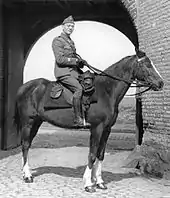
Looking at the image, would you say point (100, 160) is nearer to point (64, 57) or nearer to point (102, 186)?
point (102, 186)

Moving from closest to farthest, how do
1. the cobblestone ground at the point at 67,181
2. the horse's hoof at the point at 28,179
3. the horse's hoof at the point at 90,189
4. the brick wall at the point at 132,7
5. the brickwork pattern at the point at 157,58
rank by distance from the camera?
the cobblestone ground at the point at 67,181 → the horse's hoof at the point at 90,189 → the horse's hoof at the point at 28,179 → the brickwork pattern at the point at 157,58 → the brick wall at the point at 132,7

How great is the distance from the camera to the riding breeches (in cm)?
629

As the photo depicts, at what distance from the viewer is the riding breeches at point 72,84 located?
6.29 meters

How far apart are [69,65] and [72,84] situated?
369 millimetres

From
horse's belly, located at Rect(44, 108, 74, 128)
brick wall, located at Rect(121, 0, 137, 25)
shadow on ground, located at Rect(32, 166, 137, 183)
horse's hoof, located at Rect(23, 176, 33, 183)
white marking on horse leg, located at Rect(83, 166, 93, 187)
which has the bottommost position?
shadow on ground, located at Rect(32, 166, 137, 183)

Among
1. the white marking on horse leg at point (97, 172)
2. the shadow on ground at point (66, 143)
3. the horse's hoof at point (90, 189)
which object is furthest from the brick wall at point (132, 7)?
the shadow on ground at point (66, 143)

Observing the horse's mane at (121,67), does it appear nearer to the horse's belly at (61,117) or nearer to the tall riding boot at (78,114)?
the tall riding boot at (78,114)

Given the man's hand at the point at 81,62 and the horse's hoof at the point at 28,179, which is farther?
the horse's hoof at the point at 28,179

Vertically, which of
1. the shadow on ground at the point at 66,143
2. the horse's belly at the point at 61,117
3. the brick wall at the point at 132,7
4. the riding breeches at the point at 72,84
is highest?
the brick wall at the point at 132,7

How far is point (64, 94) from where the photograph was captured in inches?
260

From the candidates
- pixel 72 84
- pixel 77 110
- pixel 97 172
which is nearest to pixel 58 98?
pixel 72 84

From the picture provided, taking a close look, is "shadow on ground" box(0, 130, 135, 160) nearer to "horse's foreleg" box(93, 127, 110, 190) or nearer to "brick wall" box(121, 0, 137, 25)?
"horse's foreleg" box(93, 127, 110, 190)

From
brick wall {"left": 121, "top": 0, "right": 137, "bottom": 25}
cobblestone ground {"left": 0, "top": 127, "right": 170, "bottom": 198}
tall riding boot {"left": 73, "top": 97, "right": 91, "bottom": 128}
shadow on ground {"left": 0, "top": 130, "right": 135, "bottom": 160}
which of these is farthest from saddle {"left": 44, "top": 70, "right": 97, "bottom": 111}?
shadow on ground {"left": 0, "top": 130, "right": 135, "bottom": 160}

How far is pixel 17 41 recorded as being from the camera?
43.1 feet
